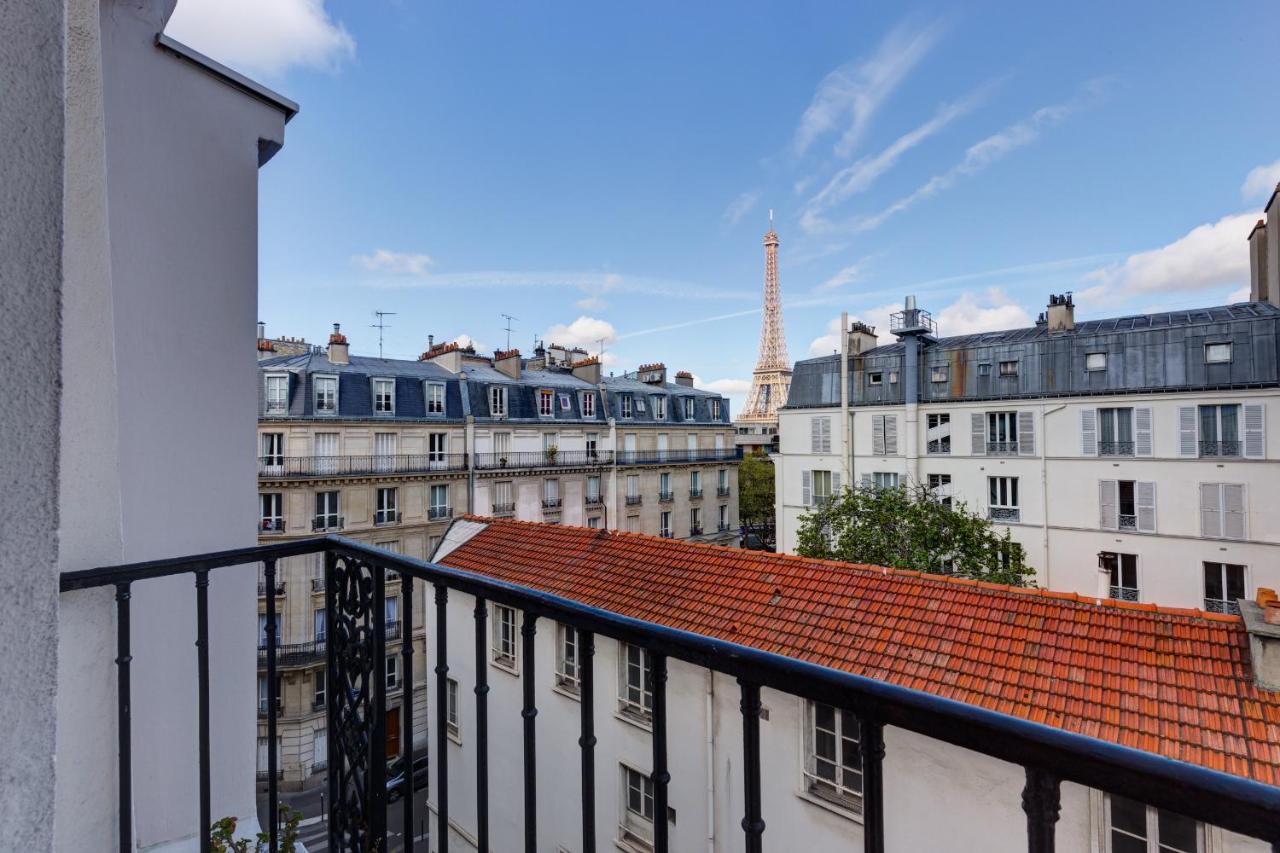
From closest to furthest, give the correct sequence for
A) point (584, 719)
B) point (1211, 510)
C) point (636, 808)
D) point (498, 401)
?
1. point (584, 719)
2. point (636, 808)
3. point (1211, 510)
4. point (498, 401)

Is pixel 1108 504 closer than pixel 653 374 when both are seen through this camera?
Yes

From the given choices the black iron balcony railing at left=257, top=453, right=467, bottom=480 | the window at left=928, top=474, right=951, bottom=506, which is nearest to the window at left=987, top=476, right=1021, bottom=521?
the window at left=928, top=474, right=951, bottom=506

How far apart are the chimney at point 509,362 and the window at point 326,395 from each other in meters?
6.09

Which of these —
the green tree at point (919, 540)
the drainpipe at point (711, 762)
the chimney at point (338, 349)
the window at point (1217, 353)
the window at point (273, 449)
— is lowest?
the drainpipe at point (711, 762)

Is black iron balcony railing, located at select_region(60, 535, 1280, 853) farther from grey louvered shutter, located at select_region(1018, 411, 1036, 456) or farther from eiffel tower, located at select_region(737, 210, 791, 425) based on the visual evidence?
eiffel tower, located at select_region(737, 210, 791, 425)

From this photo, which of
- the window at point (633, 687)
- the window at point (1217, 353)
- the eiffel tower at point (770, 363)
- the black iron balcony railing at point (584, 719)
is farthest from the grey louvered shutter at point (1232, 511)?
the eiffel tower at point (770, 363)

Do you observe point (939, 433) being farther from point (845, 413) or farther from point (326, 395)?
point (326, 395)

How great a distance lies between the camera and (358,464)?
53.3 ft

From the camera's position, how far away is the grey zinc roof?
46.1ft

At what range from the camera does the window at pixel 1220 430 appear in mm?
13836

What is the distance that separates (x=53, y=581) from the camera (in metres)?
0.75

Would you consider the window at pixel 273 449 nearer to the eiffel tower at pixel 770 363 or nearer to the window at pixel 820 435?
the window at pixel 820 435

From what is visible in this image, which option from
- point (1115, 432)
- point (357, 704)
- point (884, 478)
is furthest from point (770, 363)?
point (357, 704)

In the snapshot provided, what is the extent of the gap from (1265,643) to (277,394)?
59.4 feet
